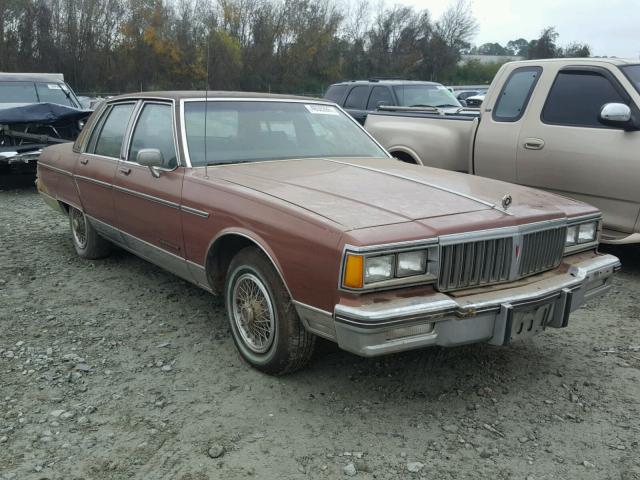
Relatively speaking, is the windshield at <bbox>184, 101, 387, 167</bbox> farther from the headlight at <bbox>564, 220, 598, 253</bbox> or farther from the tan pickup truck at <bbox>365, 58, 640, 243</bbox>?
the tan pickup truck at <bbox>365, 58, 640, 243</bbox>

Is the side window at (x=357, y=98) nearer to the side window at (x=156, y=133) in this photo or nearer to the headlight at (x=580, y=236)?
the side window at (x=156, y=133)

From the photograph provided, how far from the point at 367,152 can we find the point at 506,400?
2249mm

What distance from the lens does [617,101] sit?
5.30 m

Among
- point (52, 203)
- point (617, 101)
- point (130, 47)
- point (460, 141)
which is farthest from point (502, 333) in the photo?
point (130, 47)

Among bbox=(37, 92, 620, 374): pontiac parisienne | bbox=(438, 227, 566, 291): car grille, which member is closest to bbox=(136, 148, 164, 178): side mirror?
bbox=(37, 92, 620, 374): pontiac parisienne

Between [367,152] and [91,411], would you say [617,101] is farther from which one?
[91,411]

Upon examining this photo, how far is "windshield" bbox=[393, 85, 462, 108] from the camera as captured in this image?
10.6 metres

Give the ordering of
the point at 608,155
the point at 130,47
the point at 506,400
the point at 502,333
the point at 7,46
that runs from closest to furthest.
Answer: the point at 502,333, the point at 506,400, the point at 608,155, the point at 7,46, the point at 130,47

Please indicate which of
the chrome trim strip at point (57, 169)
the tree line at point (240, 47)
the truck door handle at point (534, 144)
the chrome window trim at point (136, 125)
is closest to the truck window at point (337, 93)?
the truck door handle at point (534, 144)

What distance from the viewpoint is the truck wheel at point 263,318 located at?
3.17m

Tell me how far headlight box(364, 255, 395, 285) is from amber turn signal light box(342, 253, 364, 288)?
3 centimetres

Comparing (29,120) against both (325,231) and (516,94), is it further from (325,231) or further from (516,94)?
(325,231)

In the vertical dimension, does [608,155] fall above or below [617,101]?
below

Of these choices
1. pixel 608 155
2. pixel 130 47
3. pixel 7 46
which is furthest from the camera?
pixel 130 47
